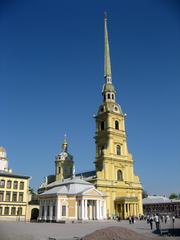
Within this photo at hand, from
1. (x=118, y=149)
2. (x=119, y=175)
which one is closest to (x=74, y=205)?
(x=119, y=175)

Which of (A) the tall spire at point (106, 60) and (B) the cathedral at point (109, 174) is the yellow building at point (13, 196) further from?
(A) the tall spire at point (106, 60)

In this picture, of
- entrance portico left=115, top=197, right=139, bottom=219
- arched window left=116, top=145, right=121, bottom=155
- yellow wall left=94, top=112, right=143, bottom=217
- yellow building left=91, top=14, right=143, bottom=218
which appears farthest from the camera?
arched window left=116, top=145, right=121, bottom=155

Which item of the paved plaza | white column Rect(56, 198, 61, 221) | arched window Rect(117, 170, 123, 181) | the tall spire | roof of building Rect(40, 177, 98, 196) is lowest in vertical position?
the paved plaza

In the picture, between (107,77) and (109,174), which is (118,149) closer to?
(109,174)

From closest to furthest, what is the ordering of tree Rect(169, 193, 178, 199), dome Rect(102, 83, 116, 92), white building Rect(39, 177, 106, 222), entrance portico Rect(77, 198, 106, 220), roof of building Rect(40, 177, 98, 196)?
1. entrance portico Rect(77, 198, 106, 220)
2. white building Rect(39, 177, 106, 222)
3. roof of building Rect(40, 177, 98, 196)
4. dome Rect(102, 83, 116, 92)
5. tree Rect(169, 193, 178, 199)

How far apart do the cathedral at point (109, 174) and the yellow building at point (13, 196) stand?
23.0 ft

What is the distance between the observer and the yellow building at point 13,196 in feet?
206

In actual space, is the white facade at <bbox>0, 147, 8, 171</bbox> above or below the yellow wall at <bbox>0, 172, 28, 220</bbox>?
above

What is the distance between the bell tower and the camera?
63.1 meters

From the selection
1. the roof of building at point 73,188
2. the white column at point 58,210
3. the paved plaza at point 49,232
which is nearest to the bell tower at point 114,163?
the roof of building at point 73,188

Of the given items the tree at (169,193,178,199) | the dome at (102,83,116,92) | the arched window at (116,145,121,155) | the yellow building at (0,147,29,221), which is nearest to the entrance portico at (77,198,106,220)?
the arched window at (116,145,121,155)

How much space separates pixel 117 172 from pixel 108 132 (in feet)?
33.0

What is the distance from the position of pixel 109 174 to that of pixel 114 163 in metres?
3.15

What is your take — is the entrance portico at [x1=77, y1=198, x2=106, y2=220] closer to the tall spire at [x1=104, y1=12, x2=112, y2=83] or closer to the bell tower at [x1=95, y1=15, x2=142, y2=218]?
the bell tower at [x1=95, y1=15, x2=142, y2=218]
